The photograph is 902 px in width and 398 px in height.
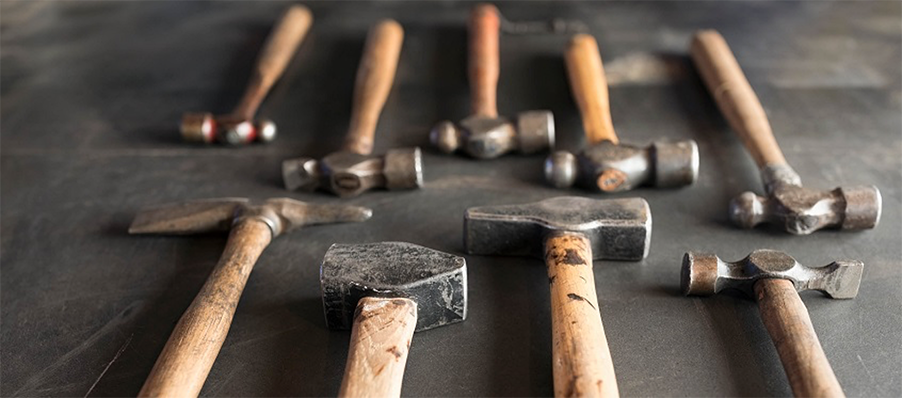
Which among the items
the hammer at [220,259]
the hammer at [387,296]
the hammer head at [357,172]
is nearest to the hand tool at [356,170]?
the hammer head at [357,172]

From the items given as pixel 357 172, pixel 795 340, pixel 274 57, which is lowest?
pixel 795 340

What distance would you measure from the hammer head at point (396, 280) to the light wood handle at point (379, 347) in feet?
0.11

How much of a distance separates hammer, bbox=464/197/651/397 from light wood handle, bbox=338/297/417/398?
326mm

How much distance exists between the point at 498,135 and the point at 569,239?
645mm

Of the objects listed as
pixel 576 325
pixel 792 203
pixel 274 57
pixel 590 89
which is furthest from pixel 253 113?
pixel 792 203

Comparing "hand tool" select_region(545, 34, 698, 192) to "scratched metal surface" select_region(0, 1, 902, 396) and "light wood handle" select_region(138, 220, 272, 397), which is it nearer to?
"scratched metal surface" select_region(0, 1, 902, 396)

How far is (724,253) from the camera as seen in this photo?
6.95 feet

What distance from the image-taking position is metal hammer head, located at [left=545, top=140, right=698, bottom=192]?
2285mm

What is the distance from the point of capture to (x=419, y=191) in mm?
2428

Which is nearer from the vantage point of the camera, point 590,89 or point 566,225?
point 566,225

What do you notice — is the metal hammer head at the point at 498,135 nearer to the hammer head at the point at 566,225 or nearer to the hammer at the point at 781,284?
the hammer head at the point at 566,225

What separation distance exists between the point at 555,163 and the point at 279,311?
0.91m

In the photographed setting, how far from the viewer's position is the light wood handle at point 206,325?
64.6 inches

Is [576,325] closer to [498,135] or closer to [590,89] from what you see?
[498,135]
